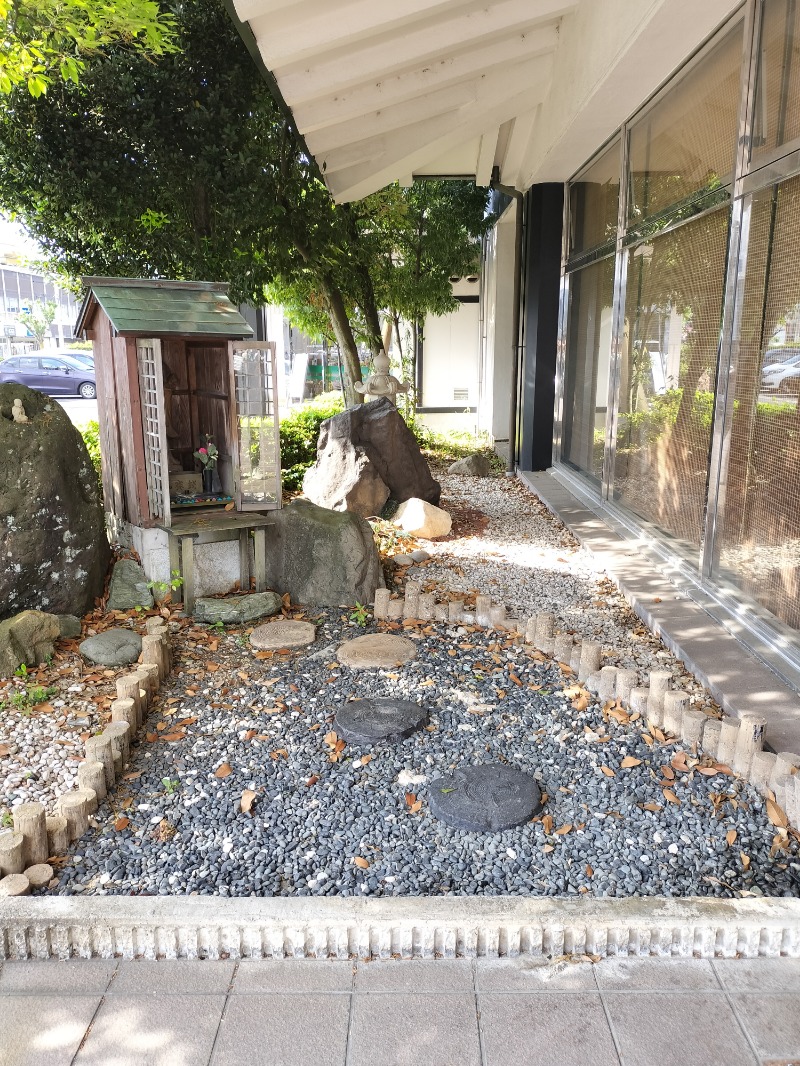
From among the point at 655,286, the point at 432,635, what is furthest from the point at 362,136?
the point at 432,635

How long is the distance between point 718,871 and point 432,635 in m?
2.46

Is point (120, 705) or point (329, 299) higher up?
point (329, 299)

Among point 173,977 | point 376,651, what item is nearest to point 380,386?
point 376,651

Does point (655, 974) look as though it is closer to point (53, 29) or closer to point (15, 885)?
point (15, 885)

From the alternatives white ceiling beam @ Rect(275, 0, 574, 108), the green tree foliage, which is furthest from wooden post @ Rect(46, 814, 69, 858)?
white ceiling beam @ Rect(275, 0, 574, 108)

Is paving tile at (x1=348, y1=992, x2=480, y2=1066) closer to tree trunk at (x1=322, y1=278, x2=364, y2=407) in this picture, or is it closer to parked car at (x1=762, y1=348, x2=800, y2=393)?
parked car at (x1=762, y1=348, x2=800, y2=393)

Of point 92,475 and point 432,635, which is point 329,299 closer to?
point 92,475

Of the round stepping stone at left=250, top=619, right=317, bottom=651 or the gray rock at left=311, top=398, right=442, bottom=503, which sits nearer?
the round stepping stone at left=250, top=619, right=317, bottom=651

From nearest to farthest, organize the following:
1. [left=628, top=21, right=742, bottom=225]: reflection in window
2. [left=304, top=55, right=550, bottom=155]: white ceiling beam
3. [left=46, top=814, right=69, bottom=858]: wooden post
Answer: [left=46, top=814, right=69, bottom=858]: wooden post
[left=628, top=21, right=742, bottom=225]: reflection in window
[left=304, top=55, right=550, bottom=155]: white ceiling beam

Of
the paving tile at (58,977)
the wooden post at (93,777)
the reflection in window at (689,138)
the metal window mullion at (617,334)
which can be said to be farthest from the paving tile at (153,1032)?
the metal window mullion at (617,334)

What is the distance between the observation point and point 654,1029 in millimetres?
2174

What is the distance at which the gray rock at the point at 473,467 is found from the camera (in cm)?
1104

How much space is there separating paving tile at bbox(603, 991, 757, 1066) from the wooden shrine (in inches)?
153

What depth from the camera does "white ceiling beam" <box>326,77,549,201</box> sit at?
8.23m
